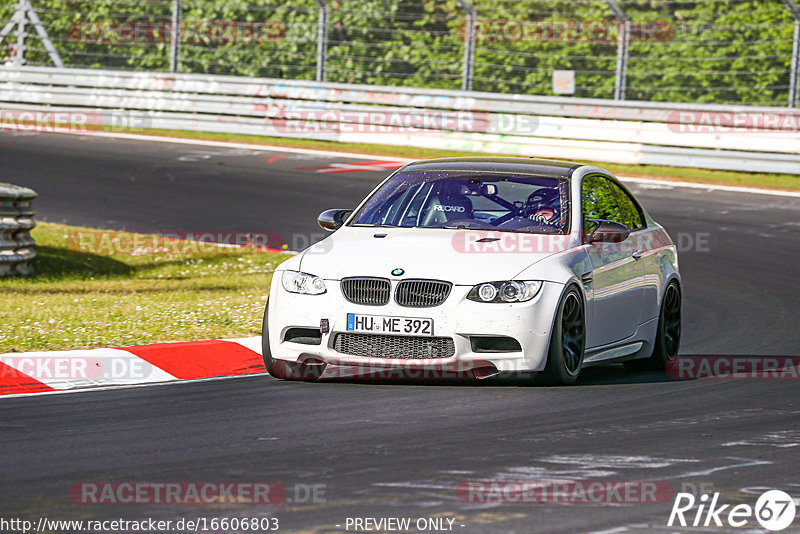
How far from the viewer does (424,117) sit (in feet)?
82.7

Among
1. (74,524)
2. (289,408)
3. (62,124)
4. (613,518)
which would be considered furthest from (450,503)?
(62,124)

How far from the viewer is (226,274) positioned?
47.9 feet

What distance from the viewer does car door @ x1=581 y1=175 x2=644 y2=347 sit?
9203 millimetres

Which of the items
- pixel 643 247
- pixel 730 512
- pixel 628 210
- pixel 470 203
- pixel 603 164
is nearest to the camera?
pixel 730 512

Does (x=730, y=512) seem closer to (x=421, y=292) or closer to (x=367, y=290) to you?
(x=421, y=292)

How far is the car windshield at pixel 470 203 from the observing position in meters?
9.43

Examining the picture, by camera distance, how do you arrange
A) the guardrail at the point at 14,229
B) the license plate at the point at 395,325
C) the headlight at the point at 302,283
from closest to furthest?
the license plate at the point at 395,325, the headlight at the point at 302,283, the guardrail at the point at 14,229

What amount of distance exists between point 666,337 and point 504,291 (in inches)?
85.3

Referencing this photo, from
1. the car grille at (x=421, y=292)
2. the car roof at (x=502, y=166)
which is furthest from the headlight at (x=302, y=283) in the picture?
the car roof at (x=502, y=166)

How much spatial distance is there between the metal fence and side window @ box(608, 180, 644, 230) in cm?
1501

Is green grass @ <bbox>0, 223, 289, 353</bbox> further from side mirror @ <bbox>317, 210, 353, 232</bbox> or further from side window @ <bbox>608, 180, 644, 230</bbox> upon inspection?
side window @ <bbox>608, 180, 644, 230</bbox>

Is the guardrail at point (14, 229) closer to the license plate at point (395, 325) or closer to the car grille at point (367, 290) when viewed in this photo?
the car grille at point (367, 290)

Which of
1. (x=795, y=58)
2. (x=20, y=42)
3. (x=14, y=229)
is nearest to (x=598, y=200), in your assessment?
(x=14, y=229)

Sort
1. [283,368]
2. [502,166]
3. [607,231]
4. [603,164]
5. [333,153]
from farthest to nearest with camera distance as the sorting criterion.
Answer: [333,153]
[603,164]
[502,166]
[607,231]
[283,368]
